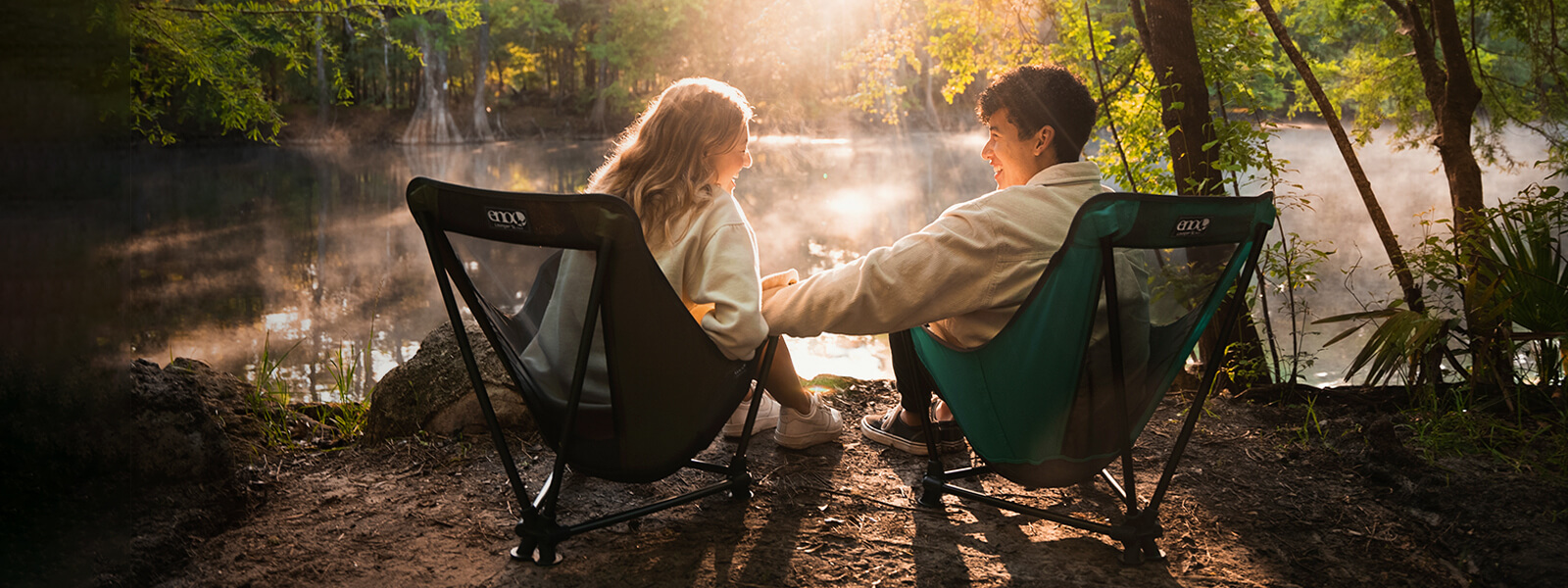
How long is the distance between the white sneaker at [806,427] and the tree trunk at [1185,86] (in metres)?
1.67

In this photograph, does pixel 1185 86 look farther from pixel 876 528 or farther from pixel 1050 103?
pixel 876 528

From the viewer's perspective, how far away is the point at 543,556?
2.04 meters

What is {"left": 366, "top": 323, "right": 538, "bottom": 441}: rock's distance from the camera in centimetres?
299

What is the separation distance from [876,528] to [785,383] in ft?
1.90

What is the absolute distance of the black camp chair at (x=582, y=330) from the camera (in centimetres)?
173

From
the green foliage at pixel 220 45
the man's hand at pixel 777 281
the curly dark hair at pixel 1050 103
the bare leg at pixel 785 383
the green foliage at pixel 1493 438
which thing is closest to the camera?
the curly dark hair at pixel 1050 103

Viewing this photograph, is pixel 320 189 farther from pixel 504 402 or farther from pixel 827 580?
pixel 827 580

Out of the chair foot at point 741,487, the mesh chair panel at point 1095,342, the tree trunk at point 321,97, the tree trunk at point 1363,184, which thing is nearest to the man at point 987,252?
the mesh chair panel at point 1095,342

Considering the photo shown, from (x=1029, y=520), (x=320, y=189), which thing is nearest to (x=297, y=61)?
(x=1029, y=520)

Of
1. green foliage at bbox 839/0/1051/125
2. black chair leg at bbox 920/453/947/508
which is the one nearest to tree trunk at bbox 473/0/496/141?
green foliage at bbox 839/0/1051/125

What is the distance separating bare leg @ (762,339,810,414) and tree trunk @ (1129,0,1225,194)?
174 cm

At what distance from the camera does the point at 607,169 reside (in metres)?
2.23

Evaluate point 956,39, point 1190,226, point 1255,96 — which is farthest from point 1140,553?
point 956,39

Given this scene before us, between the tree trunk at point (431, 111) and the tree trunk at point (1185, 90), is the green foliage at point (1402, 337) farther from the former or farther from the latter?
the tree trunk at point (431, 111)
